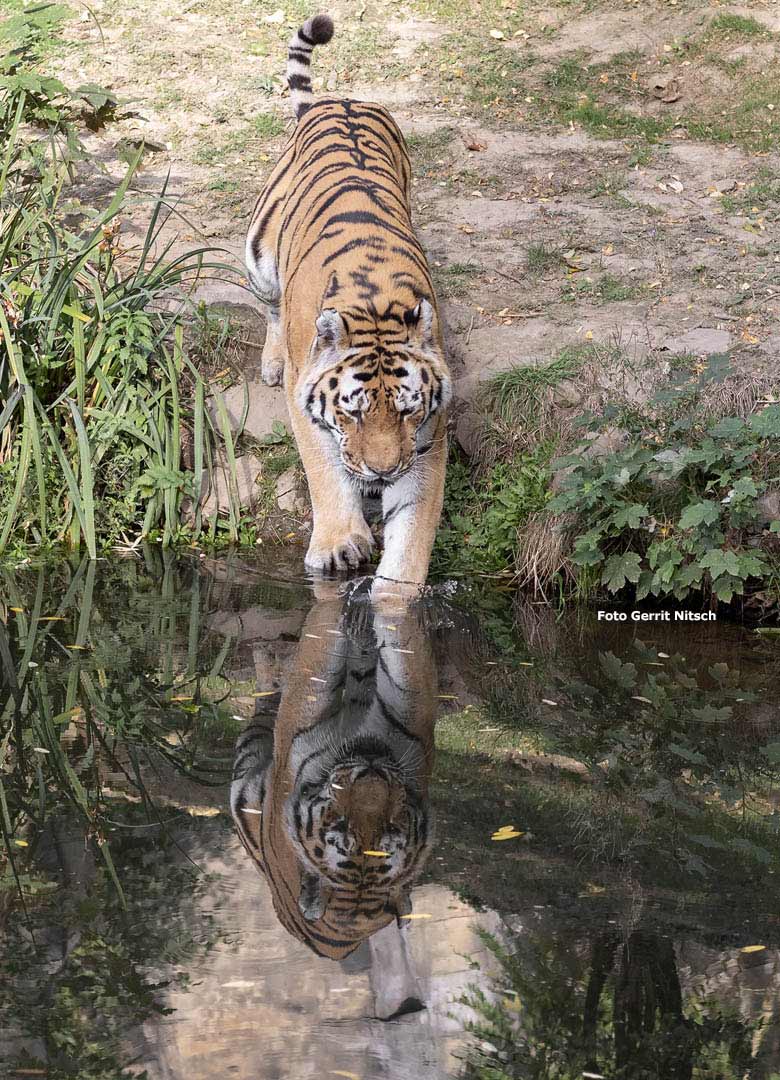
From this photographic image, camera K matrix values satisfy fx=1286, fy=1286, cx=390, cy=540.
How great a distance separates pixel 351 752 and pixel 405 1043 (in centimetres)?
142

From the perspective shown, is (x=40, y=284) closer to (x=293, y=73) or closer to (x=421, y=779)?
(x=293, y=73)

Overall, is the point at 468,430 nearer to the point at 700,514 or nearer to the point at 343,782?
the point at 700,514

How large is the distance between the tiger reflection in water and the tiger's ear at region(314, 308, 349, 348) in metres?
1.15

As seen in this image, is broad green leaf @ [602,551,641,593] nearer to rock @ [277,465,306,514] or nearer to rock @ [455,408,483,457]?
rock @ [455,408,483,457]

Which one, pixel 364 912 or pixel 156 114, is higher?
pixel 156 114

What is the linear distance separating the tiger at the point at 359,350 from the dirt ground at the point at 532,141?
0.80 m

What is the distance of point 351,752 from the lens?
4.10m

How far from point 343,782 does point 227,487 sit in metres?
2.80

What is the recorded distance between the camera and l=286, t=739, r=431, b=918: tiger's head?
10.9ft

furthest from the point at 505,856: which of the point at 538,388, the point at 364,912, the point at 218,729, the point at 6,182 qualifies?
the point at 6,182

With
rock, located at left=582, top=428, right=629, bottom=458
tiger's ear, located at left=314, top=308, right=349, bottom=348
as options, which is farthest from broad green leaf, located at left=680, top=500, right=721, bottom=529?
tiger's ear, located at left=314, top=308, right=349, bottom=348

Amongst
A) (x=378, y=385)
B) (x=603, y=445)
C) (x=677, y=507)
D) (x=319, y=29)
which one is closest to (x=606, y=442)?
(x=603, y=445)

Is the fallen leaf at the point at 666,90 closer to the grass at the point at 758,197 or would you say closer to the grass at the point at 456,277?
the grass at the point at 758,197

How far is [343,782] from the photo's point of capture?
3.89m
